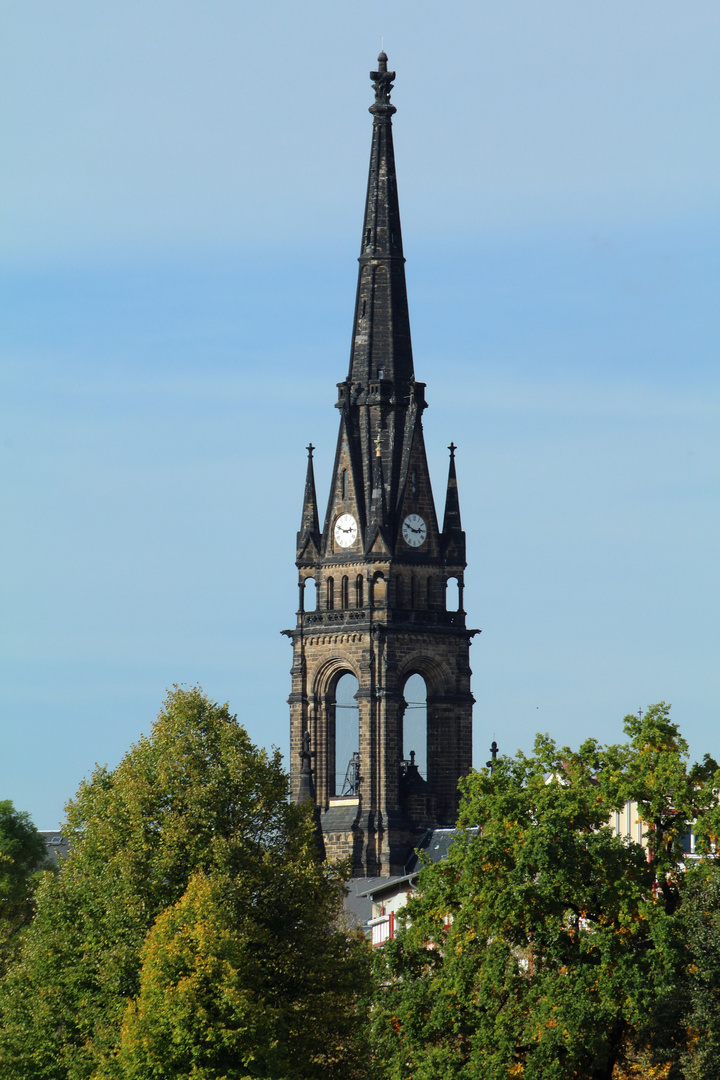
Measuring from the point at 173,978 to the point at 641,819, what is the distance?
53.9 ft

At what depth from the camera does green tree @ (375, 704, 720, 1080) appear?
3401 inches

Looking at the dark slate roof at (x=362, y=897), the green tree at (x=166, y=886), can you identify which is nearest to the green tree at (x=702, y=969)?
the green tree at (x=166, y=886)

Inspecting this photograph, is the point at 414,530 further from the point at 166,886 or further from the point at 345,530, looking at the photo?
the point at 166,886

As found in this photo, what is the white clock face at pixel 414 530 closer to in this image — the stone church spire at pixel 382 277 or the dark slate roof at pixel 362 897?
the stone church spire at pixel 382 277

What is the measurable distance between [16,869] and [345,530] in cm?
4462

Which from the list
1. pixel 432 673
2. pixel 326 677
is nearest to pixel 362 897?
pixel 326 677

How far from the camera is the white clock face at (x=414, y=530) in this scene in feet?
603

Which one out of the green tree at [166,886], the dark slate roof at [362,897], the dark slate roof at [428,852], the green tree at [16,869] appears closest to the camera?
the green tree at [166,886]

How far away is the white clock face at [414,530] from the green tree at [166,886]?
90.9m

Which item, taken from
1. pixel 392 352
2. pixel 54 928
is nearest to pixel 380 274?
pixel 392 352

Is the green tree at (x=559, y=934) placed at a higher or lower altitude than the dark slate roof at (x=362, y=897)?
lower

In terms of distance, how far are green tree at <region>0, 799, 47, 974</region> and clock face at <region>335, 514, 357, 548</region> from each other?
3122 centimetres

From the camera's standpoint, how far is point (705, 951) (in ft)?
282

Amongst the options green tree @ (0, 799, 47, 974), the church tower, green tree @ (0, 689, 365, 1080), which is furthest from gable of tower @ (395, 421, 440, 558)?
green tree @ (0, 689, 365, 1080)
